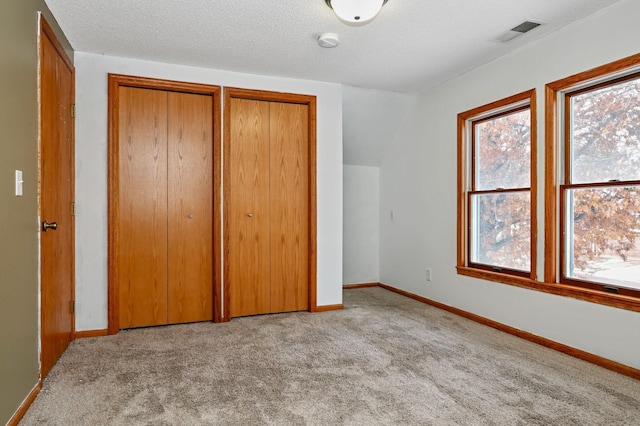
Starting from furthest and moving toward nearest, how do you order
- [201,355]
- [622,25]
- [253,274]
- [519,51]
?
[253,274]
[519,51]
[201,355]
[622,25]

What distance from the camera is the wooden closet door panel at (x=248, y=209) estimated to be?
3816 mm

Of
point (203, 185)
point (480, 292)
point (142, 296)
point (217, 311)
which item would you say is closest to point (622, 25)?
point (480, 292)

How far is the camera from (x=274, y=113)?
399 cm

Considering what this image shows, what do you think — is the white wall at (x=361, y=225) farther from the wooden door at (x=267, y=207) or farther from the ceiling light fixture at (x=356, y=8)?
the ceiling light fixture at (x=356, y=8)

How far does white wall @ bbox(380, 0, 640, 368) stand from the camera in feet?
8.63

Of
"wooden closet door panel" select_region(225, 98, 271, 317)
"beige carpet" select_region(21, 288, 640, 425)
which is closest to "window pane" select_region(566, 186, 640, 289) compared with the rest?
"beige carpet" select_region(21, 288, 640, 425)

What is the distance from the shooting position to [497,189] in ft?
12.1

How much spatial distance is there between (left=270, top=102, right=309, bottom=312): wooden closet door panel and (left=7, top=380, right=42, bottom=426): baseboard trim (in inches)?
81.9

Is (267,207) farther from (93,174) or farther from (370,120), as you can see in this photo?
(370,120)

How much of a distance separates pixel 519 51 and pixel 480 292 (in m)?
2.13

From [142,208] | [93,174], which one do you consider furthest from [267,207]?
[93,174]

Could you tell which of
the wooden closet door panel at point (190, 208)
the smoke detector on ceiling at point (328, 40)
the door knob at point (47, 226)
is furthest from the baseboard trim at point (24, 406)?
the smoke detector on ceiling at point (328, 40)

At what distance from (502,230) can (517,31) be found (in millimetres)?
1672

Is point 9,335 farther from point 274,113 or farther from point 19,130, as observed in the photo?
point 274,113
